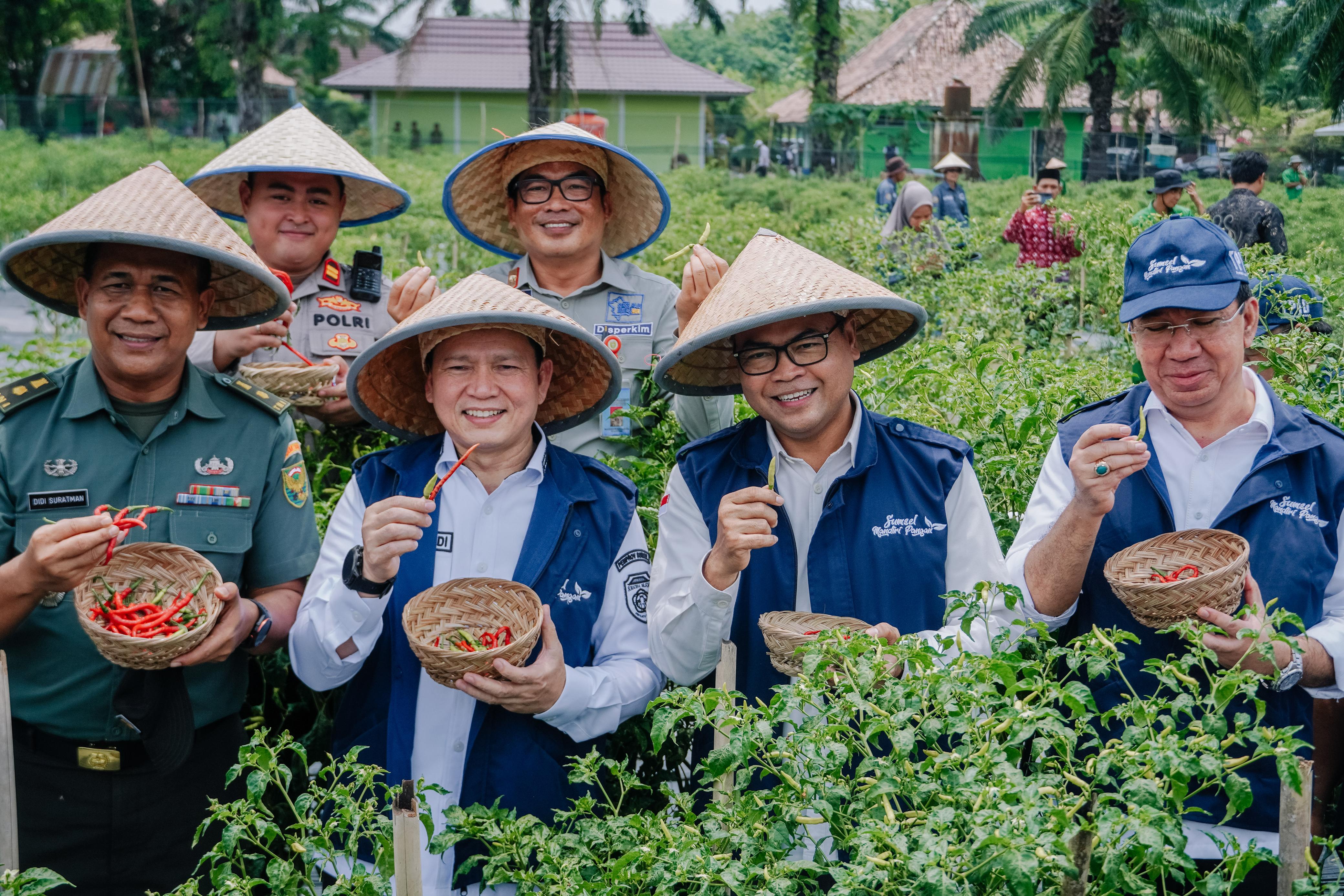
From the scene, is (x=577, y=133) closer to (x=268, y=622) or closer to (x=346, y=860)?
(x=268, y=622)

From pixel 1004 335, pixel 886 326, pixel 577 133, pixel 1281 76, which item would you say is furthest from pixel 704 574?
pixel 1281 76

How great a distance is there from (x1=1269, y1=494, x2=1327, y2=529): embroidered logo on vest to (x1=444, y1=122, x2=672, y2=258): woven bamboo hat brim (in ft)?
6.94

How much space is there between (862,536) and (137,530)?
5.75 ft

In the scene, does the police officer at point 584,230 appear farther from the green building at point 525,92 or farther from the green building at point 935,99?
the green building at point 525,92

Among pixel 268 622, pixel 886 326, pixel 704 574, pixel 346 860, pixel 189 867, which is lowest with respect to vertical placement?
pixel 189 867

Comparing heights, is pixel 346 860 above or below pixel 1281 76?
below

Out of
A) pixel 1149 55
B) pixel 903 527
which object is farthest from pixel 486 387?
pixel 1149 55

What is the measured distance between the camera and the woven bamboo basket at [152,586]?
8.38 feet

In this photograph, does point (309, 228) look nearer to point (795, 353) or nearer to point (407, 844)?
point (795, 353)

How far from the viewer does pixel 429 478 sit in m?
2.94

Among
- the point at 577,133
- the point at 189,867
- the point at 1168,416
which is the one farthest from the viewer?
the point at 577,133

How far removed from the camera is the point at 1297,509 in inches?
103

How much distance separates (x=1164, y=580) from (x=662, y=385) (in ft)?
4.37

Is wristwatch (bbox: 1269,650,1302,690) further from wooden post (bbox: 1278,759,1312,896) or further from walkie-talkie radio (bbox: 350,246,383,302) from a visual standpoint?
walkie-talkie radio (bbox: 350,246,383,302)
